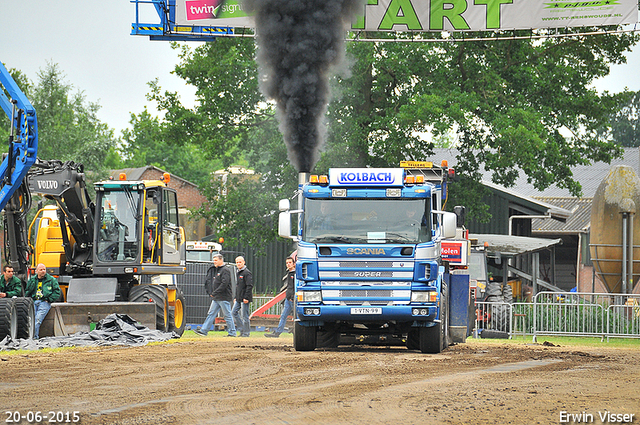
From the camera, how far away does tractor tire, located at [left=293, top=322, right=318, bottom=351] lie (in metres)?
14.8

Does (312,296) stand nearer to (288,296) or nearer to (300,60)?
(300,60)

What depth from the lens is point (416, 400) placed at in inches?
339

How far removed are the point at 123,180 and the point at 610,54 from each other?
63.6ft

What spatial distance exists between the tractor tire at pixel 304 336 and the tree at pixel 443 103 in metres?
14.8

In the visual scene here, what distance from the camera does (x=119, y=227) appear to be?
19.2m

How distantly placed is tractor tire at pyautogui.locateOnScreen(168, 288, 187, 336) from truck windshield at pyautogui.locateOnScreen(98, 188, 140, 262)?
2.15 m

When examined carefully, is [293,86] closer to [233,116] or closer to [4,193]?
[4,193]

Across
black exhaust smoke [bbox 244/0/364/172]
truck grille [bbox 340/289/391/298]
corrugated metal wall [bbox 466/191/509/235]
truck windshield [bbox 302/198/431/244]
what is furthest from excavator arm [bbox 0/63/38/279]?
corrugated metal wall [bbox 466/191/509/235]

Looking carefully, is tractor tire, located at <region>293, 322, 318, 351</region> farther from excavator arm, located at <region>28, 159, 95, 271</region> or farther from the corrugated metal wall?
the corrugated metal wall

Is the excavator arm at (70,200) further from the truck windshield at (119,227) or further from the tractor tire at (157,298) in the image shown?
the tractor tire at (157,298)

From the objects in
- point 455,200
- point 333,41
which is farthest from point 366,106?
point 333,41

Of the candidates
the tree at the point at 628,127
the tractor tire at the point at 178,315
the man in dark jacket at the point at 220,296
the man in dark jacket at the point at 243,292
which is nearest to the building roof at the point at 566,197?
the man in dark jacket at the point at 243,292

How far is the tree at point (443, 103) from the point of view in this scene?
29.4 meters

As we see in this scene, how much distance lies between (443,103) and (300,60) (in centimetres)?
903
